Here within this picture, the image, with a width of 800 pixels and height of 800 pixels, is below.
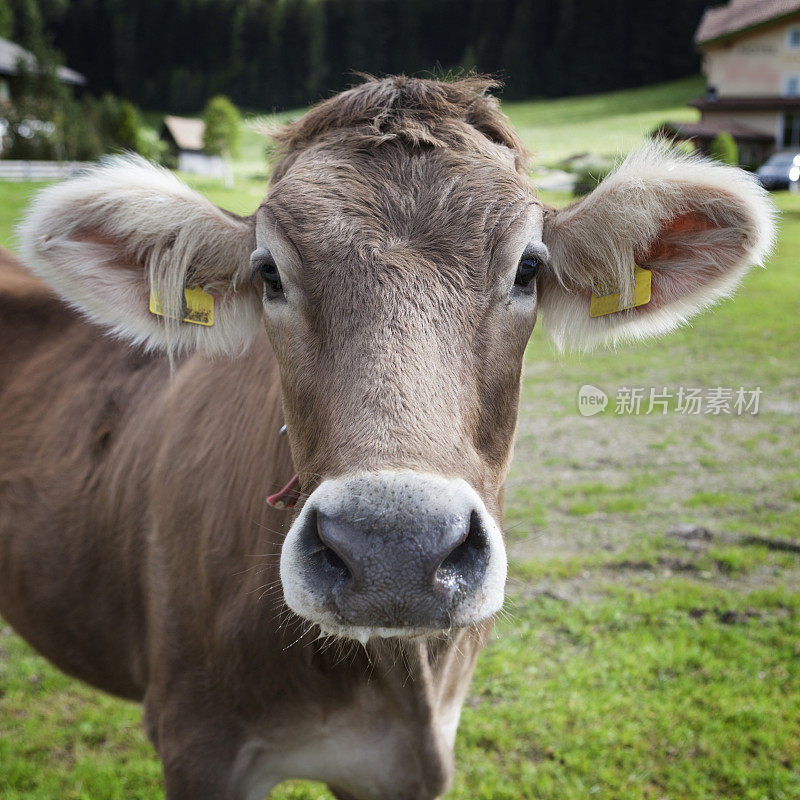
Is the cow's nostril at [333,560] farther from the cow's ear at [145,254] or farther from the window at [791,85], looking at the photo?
the window at [791,85]

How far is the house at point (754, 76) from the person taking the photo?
41594mm

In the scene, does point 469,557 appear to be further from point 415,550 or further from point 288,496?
point 288,496

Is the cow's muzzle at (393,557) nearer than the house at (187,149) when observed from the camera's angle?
Yes

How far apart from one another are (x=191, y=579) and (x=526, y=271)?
61.3 inches

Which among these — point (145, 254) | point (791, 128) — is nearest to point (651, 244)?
point (145, 254)

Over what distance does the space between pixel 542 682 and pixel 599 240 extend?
3.02 m

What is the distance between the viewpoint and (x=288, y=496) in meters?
2.18

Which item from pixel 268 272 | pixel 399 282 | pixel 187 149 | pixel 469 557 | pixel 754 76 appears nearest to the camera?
pixel 469 557

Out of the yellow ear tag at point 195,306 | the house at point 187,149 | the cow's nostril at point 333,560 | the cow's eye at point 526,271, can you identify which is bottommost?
the house at point 187,149

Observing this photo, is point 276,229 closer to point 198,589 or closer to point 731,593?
point 198,589

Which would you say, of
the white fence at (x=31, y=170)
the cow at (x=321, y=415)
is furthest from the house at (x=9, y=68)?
the cow at (x=321, y=415)

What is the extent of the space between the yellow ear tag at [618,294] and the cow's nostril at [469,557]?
1207 millimetres

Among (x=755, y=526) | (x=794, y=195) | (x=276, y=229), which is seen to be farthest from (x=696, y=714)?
(x=794, y=195)

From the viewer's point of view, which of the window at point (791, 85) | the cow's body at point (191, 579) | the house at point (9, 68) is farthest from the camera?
the window at point (791, 85)
